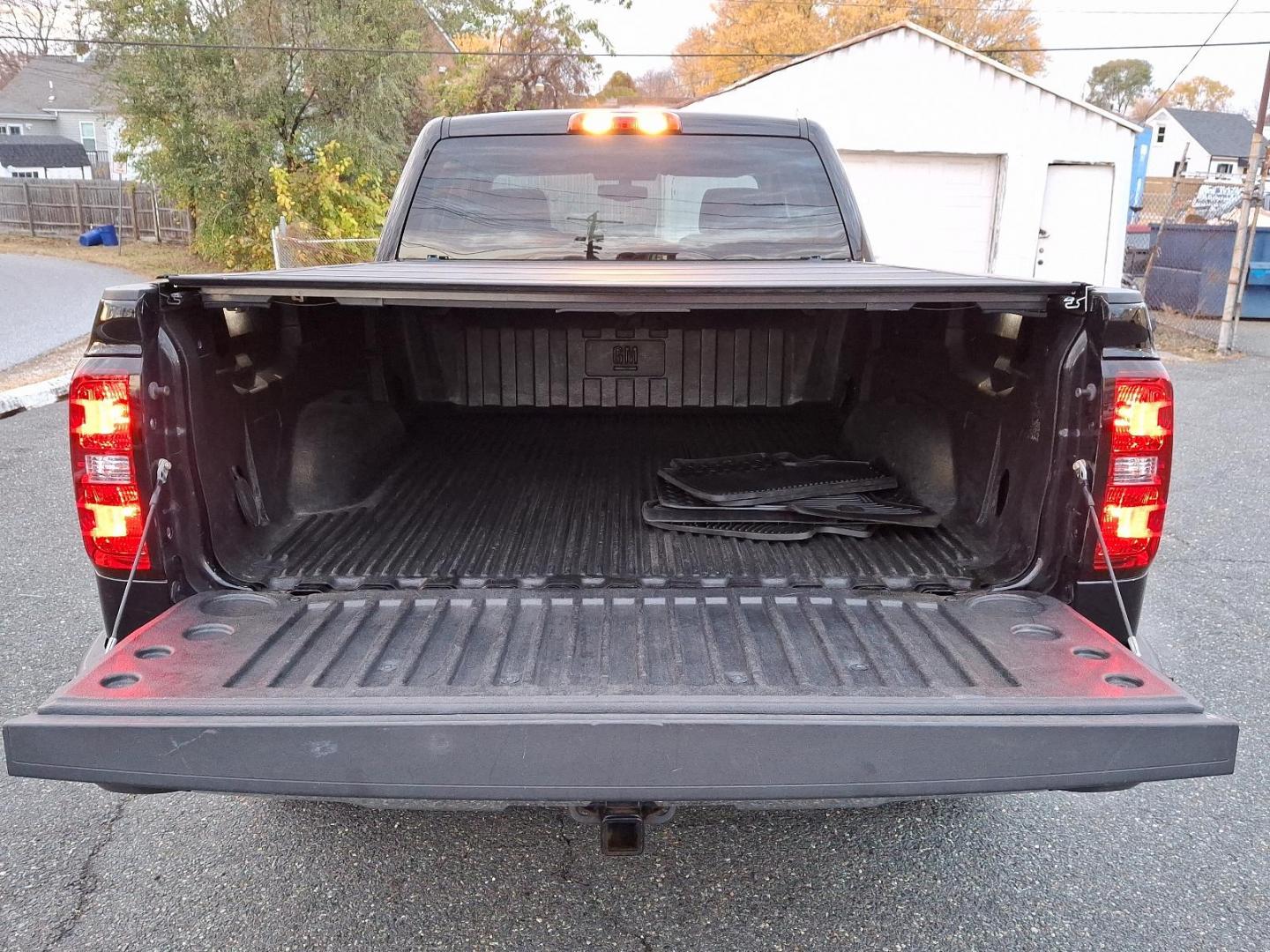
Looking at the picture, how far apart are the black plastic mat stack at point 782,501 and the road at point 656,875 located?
2.80ft

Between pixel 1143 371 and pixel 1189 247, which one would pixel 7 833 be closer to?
pixel 1143 371

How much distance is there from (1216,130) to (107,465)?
69038 millimetres

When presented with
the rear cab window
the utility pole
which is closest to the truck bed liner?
the rear cab window

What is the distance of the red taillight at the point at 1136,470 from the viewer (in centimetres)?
198

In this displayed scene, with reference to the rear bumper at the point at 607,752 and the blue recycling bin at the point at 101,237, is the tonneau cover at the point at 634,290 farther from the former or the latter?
the blue recycling bin at the point at 101,237

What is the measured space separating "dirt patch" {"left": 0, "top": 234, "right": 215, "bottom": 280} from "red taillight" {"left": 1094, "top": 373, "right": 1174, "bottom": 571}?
20591mm

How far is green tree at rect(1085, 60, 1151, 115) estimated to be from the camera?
71.0 metres

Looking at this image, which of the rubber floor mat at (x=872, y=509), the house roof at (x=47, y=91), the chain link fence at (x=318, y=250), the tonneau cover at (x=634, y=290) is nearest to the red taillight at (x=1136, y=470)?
the tonneau cover at (x=634, y=290)

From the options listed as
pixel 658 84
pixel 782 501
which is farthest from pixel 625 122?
pixel 658 84

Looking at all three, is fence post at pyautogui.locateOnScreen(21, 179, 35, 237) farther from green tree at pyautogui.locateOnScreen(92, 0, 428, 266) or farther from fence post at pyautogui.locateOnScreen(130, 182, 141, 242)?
green tree at pyautogui.locateOnScreen(92, 0, 428, 266)

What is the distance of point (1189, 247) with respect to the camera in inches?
580

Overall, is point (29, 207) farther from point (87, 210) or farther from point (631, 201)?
point (631, 201)

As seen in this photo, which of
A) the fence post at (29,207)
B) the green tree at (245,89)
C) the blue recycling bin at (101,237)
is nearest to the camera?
the green tree at (245,89)

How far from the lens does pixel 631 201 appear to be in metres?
3.74
